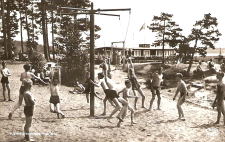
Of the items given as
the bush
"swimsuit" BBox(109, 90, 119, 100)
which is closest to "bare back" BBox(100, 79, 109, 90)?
"swimsuit" BBox(109, 90, 119, 100)

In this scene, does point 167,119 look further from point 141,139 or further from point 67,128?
point 67,128

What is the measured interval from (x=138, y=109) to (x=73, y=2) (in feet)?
75.3

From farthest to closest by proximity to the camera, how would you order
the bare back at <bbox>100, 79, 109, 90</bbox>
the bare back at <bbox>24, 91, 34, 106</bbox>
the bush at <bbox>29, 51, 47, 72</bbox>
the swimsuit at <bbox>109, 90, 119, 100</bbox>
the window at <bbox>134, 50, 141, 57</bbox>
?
the window at <bbox>134, 50, 141, 57</bbox> → the bush at <bbox>29, 51, 47, 72</bbox> → the bare back at <bbox>100, 79, 109, 90</bbox> → the swimsuit at <bbox>109, 90, 119, 100</bbox> → the bare back at <bbox>24, 91, 34, 106</bbox>

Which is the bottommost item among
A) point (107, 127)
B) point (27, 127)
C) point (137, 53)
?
point (107, 127)

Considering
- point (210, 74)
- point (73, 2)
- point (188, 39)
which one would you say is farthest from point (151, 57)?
point (73, 2)

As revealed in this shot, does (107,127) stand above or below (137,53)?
below

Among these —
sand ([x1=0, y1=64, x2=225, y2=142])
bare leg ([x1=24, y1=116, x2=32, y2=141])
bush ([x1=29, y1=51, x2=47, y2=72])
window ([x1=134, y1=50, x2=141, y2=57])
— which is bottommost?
sand ([x1=0, y1=64, x2=225, y2=142])

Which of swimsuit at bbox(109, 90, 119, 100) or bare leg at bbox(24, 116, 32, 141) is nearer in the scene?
bare leg at bbox(24, 116, 32, 141)

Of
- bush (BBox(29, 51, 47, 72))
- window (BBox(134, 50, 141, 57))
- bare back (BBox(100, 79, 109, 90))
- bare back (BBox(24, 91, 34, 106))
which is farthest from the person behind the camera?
window (BBox(134, 50, 141, 57))

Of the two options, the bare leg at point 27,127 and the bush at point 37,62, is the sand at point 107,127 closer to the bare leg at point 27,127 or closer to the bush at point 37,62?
the bare leg at point 27,127

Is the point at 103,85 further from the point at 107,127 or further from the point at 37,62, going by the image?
the point at 37,62

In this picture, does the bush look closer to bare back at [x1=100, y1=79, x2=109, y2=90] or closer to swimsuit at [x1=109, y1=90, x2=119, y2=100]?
bare back at [x1=100, y1=79, x2=109, y2=90]

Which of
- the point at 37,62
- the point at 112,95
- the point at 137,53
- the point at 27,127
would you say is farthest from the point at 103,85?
the point at 137,53

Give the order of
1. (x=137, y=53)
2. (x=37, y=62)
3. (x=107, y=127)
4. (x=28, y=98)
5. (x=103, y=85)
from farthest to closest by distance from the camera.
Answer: (x=137, y=53) → (x=37, y=62) → (x=103, y=85) → (x=107, y=127) → (x=28, y=98)
